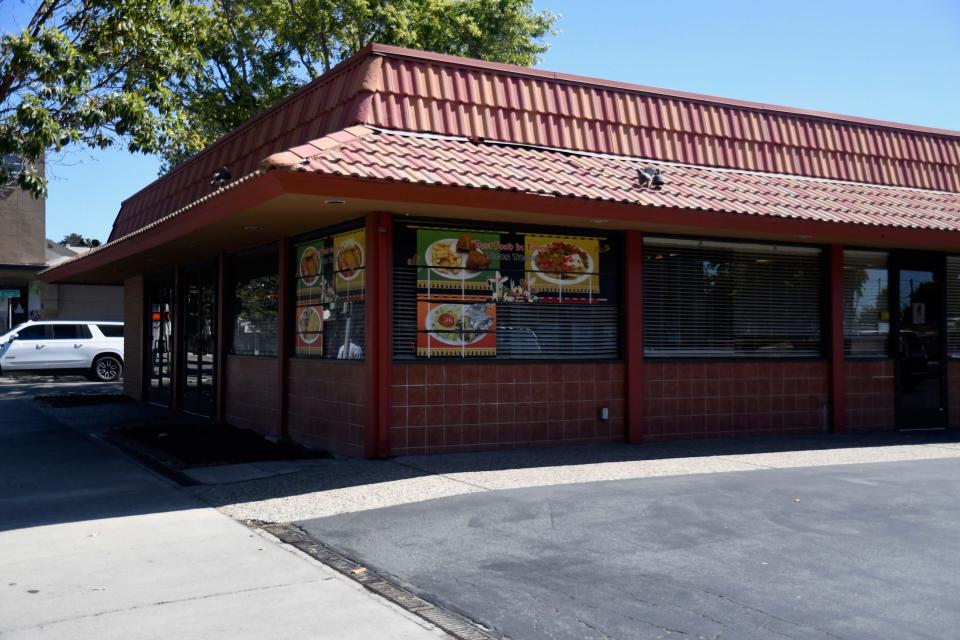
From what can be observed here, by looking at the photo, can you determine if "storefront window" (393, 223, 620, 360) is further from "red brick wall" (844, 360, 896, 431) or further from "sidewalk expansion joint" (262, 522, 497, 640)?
"red brick wall" (844, 360, 896, 431)

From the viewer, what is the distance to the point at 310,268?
1203 centimetres

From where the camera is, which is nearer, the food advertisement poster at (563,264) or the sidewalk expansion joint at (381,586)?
the sidewalk expansion joint at (381,586)

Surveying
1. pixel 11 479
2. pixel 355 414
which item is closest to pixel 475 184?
pixel 355 414

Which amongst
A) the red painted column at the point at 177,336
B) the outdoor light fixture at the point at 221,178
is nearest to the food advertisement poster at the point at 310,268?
the outdoor light fixture at the point at 221,178

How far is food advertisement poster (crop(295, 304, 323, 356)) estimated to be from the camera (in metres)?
11.7

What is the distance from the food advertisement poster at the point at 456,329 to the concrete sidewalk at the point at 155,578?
320 centimetres

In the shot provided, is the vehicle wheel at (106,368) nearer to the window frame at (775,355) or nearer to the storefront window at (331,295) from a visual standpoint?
the storefront window at (331,295)

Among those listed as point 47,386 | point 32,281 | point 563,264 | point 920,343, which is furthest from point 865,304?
point 32,281

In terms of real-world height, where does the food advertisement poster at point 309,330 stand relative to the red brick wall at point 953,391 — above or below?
above

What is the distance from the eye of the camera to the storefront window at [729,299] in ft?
40.0

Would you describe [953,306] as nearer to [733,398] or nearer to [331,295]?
[733,398]

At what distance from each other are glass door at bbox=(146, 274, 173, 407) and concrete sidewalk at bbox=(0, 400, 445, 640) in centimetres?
916

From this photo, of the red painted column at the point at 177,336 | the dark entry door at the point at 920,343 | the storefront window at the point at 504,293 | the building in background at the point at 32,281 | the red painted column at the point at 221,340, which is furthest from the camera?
the building in background at the point at 32,281

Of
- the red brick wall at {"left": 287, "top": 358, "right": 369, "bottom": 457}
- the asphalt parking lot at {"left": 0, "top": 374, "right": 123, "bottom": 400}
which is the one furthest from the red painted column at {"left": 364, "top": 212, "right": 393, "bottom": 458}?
the asphalt parking lot at {"left": 0, "top": 374, "right": 123, "bottom": 400}
